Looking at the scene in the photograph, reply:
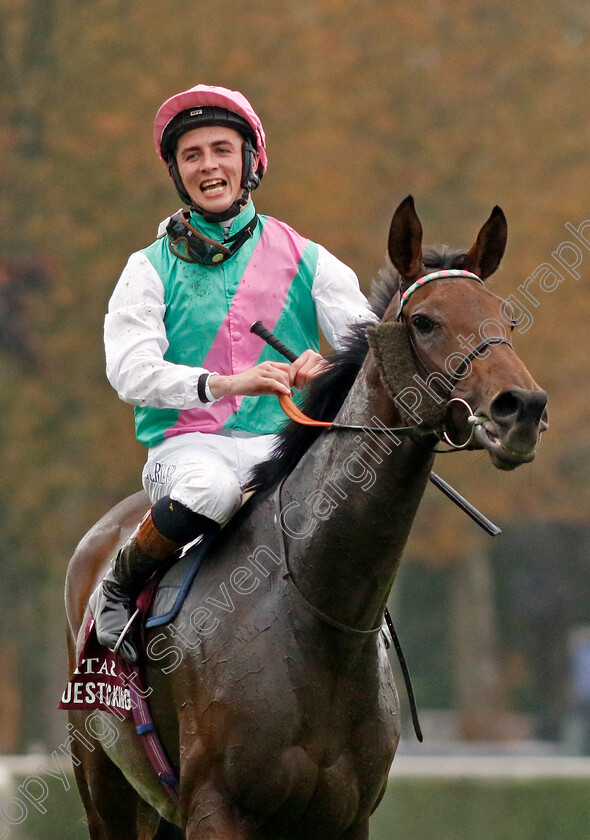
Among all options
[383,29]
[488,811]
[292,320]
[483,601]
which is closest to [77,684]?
[292,320]

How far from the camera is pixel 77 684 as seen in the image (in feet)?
16.6

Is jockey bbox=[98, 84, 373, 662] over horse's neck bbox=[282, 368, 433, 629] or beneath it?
over

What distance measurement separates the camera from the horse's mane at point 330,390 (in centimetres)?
420

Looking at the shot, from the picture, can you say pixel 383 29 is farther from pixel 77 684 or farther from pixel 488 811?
pixel 77 684

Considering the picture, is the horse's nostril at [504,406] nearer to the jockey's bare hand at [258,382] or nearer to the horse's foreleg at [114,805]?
the jockey's bare hand at [258,382]

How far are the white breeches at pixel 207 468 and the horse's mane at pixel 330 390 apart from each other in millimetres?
95

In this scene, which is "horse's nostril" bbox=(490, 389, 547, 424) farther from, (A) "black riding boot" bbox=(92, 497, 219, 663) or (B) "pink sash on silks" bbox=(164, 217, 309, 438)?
(B) "pink sash on silks" bbox=(164, 217, 309, 438)

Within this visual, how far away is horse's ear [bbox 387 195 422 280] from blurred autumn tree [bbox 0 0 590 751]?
37.4ft

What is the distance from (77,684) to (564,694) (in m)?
20.4

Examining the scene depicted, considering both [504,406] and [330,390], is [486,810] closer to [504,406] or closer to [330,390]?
[330,390]

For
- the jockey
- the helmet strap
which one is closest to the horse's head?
the jockey

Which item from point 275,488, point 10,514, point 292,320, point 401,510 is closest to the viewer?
point 401,510

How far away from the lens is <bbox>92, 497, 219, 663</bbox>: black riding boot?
4457 millimetres

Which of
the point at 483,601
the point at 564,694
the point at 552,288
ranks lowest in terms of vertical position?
the point at 564,694
